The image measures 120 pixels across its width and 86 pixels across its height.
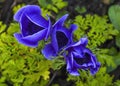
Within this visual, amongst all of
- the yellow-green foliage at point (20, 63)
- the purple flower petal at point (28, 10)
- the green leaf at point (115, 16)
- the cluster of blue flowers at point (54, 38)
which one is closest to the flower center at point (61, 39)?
the cluster of blue flowers at point (54, 38)

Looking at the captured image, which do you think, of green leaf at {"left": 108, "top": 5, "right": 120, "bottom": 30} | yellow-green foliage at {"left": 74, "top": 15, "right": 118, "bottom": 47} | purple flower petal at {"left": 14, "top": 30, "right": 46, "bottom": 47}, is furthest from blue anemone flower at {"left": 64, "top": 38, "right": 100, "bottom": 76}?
green leaf at {"left": 108, "top": 5, "right": 120, "bottom": 30}

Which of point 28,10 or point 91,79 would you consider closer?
point 28,10

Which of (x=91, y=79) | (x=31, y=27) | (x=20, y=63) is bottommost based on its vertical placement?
(x=91, y=79)

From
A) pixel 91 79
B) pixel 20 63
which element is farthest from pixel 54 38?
pixel 91 79

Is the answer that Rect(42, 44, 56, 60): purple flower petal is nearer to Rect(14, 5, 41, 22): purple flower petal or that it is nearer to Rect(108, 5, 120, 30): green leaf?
Rect(14, 5, 41, 22): purple flower petal

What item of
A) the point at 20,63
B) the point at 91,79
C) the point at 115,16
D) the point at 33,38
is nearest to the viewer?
the point at 33,38

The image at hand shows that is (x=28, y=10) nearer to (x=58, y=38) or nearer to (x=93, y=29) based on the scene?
(x=58, y=38)
